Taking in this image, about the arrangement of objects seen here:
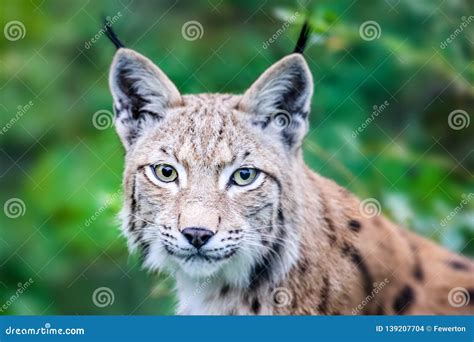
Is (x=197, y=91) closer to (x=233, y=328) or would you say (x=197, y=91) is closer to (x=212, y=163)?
(x=212, y=163)

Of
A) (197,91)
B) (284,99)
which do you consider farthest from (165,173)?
(197,91)

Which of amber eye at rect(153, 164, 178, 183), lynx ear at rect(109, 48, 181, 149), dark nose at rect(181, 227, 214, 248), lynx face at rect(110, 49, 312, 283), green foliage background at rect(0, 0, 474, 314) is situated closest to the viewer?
dark nose at rect(181, 227, 214, 248)

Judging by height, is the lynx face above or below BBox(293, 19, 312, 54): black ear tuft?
below

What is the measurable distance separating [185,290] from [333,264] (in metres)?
0.76

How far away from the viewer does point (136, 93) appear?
4.97m

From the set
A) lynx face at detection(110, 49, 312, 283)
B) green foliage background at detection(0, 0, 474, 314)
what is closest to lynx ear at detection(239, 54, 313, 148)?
lynx face at detection(110, 49, 312, 283)

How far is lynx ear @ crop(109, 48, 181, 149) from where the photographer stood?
4.92 meters

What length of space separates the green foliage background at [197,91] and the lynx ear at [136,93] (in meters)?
0.70

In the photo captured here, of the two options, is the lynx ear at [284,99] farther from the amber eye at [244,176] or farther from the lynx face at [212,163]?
the amber eye at [244,176]

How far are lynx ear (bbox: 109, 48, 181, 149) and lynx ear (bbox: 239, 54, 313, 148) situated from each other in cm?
40

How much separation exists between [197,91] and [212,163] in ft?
3.56

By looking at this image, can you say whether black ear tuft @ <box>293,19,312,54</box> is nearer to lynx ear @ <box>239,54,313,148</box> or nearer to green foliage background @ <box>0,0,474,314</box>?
lynx ear @ <box>239,54,313,148</box>

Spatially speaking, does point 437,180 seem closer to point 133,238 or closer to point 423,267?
point 423,267

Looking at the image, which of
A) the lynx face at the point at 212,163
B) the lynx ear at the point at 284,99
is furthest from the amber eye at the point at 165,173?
the lynx ear at the point at 284,99
